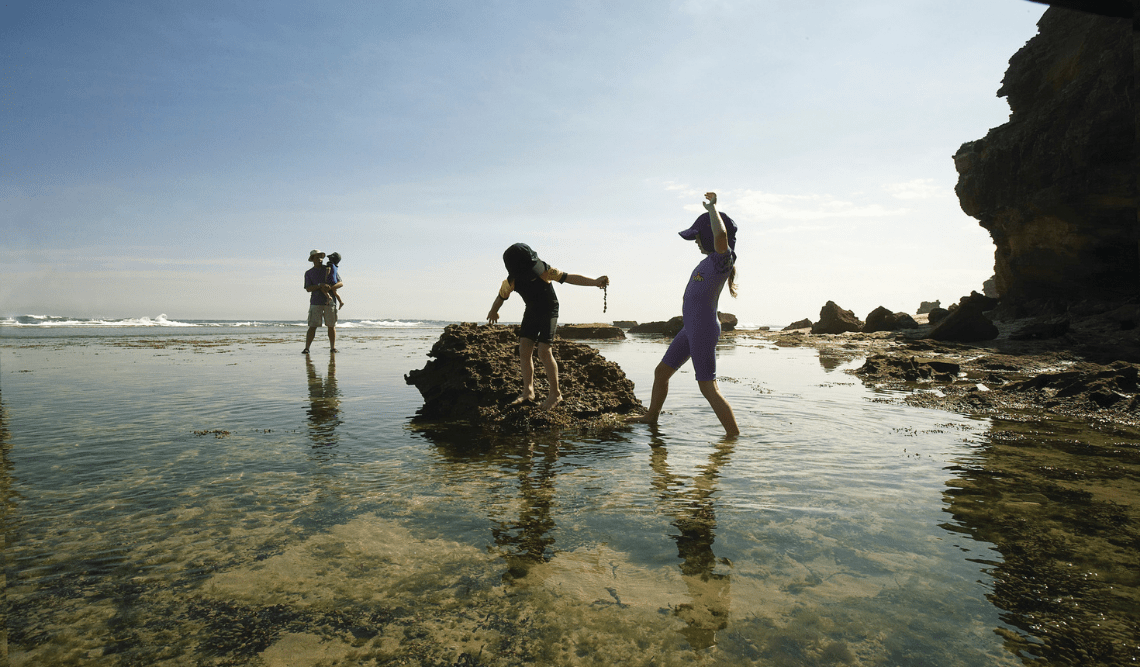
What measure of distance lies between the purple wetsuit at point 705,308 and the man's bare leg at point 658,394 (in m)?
0.44

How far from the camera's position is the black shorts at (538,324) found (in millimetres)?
5750

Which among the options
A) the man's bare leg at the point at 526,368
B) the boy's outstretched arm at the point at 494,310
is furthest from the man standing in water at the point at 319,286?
the man's bare leg at the point at 526,368

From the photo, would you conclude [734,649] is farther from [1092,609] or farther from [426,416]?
[426,416]

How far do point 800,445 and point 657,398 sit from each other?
151cm

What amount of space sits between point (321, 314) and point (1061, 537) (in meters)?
13.8

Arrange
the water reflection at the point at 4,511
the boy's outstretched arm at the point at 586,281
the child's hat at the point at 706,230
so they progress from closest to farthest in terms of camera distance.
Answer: the water reflection at the point at 4,511 < the child's hat at the point at 706,230 < the boy's outstretched arm at the point at 586,281

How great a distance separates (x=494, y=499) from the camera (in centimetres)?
327

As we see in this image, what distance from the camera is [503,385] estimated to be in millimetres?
6086

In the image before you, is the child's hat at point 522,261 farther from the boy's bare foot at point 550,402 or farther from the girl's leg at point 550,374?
the boy's bare foot at point 550,402

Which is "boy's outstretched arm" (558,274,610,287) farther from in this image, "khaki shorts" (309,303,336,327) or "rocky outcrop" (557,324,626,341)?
"rocky outcrop" (557,324,626,341)

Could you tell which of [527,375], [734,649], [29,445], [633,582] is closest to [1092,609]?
[734,649]

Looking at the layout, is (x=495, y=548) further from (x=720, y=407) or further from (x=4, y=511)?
(x=720, y=407)

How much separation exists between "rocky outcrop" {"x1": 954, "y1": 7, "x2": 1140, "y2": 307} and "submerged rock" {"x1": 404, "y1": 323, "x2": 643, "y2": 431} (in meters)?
18.3

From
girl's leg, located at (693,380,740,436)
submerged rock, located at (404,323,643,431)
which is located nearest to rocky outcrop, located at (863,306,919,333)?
submerged rock, located at (404,323,643,431)
